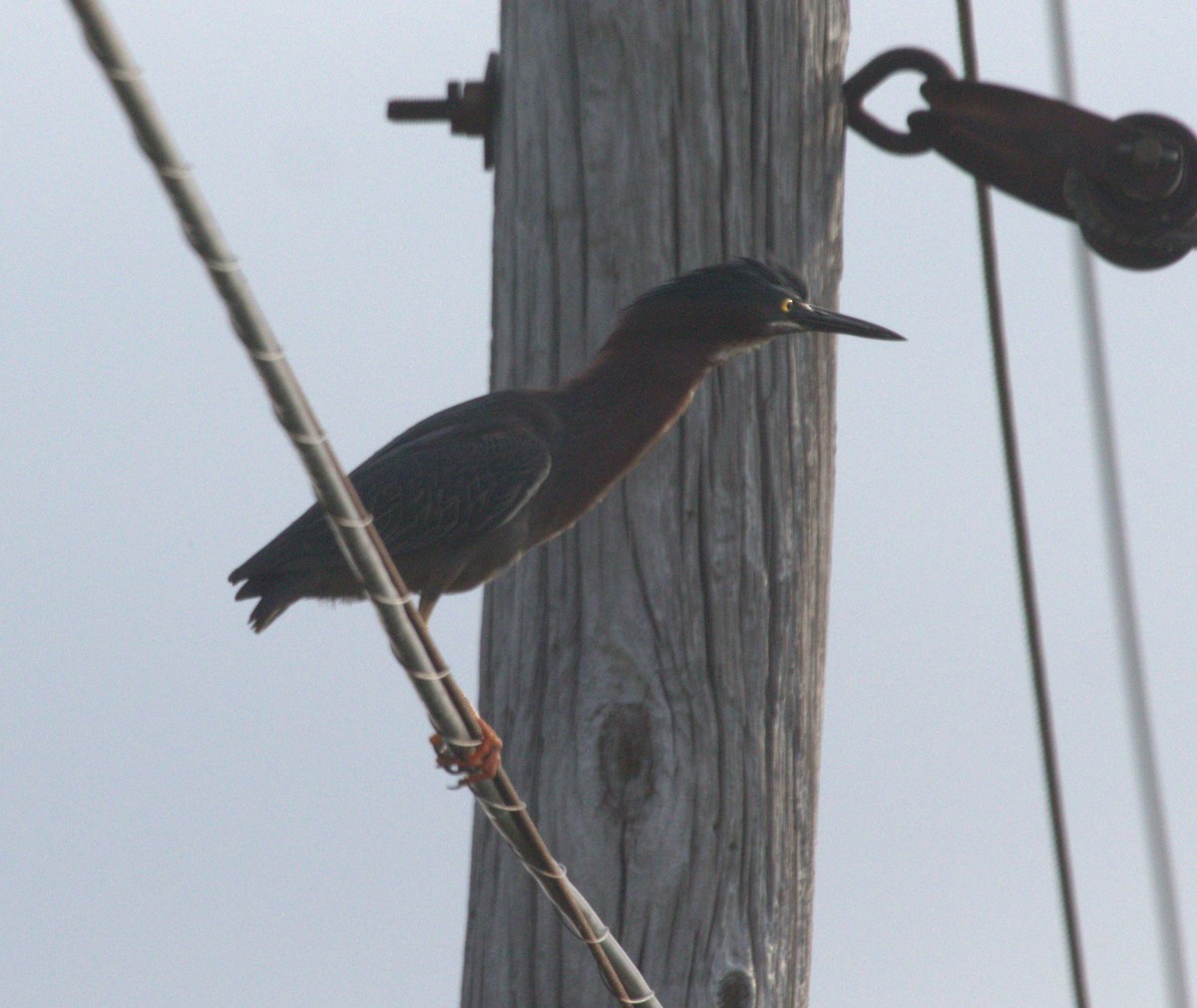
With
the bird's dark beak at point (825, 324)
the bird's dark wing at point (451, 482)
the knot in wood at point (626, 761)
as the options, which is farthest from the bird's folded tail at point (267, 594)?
the bird's dark beak at point (825, 324)

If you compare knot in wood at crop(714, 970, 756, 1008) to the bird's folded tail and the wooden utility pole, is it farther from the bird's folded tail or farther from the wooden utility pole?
the bird's folded tail

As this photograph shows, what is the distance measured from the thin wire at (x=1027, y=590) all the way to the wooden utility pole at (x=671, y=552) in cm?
37

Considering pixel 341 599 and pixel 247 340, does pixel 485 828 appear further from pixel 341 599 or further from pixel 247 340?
pixel 247 340

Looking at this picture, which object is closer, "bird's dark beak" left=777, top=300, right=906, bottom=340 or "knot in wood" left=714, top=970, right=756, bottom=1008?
"knot in wood" left=714, top=970, right=756, bottom=1008

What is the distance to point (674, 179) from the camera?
3.60 meters

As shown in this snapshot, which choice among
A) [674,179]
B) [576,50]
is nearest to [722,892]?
[674,179]

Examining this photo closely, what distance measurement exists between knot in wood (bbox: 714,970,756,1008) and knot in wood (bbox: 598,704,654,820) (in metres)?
0.33

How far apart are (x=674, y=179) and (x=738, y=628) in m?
0.85

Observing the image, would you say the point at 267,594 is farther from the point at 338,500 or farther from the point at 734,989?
the point at 338,500

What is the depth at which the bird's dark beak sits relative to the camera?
3.61 metres

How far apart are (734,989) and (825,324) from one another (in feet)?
4.11

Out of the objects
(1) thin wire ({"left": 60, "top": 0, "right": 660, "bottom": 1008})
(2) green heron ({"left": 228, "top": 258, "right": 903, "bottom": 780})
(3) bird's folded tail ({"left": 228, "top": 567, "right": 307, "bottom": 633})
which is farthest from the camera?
(3) bird's folded tail ({"left": 228, "top": 567, "right": 307, "bottom": 633})

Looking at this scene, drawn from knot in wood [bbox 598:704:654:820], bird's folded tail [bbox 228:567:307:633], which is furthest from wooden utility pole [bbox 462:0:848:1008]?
bird's folded tail [bbox 228:567:307:633]

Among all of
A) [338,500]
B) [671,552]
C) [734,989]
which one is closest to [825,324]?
[671,552]
